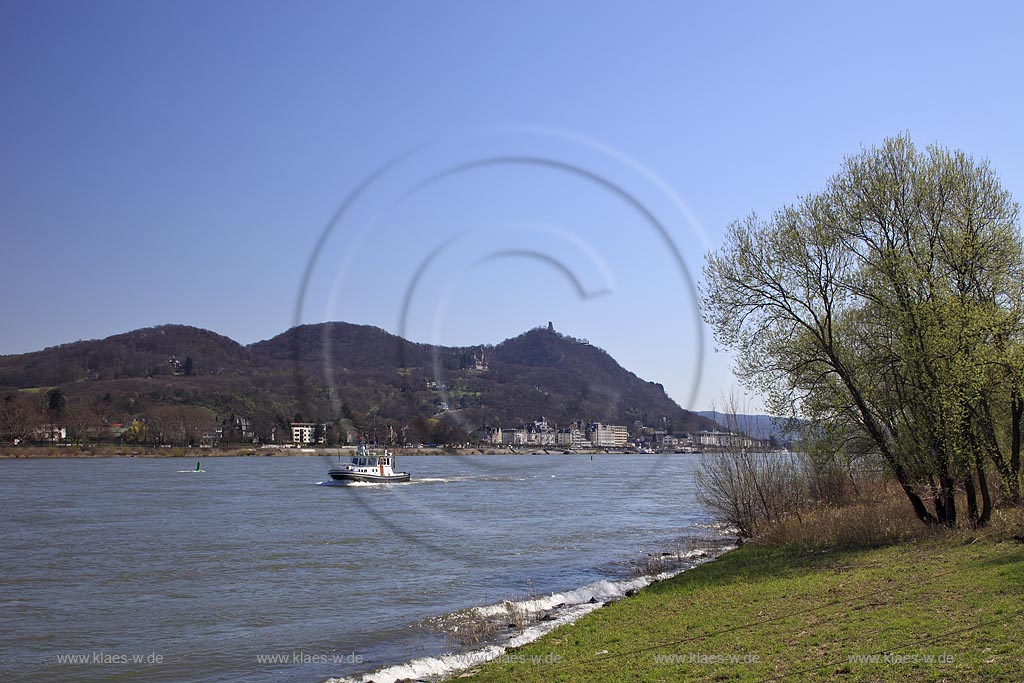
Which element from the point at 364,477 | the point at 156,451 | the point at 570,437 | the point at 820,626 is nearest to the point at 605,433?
the point at 570,437

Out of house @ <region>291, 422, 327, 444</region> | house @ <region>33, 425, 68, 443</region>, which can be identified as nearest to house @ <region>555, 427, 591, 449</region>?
house @ <region>291, 422, 327, 444</region>

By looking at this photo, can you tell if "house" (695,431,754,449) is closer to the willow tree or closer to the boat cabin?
the willow tree

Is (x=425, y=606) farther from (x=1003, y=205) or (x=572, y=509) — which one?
(x=572, y=509)

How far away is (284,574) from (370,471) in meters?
57.3

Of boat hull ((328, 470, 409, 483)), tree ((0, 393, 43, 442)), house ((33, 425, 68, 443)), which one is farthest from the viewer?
house ((33, 425, 68, 443))

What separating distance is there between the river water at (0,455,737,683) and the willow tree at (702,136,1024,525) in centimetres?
823

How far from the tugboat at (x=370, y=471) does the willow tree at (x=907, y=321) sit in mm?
63911

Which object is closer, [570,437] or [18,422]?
[570,437]

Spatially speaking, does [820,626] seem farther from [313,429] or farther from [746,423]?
[313,429]

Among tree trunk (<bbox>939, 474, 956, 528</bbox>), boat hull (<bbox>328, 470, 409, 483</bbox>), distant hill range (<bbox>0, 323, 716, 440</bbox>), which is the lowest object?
boat hull (<bbox>328, 470, 409, 483</bbox>)

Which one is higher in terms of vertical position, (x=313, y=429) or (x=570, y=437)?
(x=313, y=429)

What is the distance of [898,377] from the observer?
73.2ft

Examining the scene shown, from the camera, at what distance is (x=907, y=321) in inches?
845

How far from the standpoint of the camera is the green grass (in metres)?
10.5
